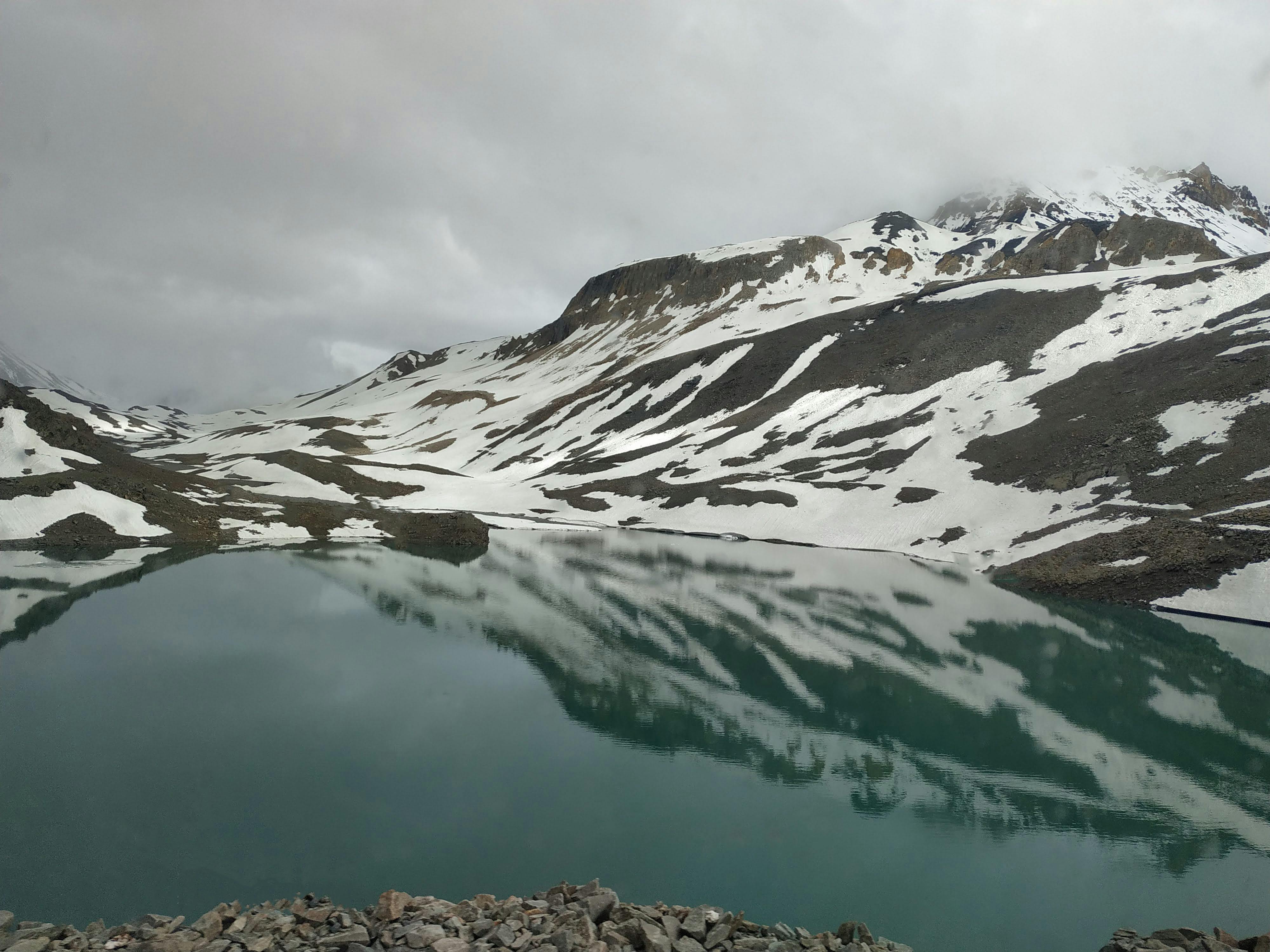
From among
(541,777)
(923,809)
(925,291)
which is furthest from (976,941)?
(925,291)

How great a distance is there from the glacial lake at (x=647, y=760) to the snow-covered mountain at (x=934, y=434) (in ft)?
38.3

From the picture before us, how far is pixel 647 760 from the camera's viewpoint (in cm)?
1622

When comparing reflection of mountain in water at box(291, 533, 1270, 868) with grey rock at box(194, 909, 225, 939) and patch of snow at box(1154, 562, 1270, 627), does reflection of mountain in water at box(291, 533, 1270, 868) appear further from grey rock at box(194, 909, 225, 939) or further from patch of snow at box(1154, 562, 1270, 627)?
grey rock at box(194, 909, 225, 939)

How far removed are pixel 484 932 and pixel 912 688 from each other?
17753 millimetres

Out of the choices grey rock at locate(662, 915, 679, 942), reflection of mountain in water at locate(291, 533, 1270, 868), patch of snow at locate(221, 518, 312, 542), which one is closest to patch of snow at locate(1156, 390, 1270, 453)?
reflection of mountain in water at locate(291, 533, 1270, 868)

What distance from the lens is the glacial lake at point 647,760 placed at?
11156mm

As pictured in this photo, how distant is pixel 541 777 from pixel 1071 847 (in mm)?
10234

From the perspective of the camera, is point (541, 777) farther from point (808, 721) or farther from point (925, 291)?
point (925, 291)

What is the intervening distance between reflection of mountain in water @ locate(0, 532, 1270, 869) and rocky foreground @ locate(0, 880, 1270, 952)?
542 cm

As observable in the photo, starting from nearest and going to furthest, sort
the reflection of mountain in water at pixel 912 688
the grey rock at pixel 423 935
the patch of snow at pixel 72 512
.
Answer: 1. the grey rock at pixel 423 935
2. the reflection of mountain in water at pixel 912 688
3. the patch of snow at pixel 72 512

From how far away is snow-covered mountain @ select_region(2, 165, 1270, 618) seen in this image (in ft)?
138

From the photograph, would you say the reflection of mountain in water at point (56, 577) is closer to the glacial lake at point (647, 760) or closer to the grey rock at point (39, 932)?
the glacial lake at point (647, 760)

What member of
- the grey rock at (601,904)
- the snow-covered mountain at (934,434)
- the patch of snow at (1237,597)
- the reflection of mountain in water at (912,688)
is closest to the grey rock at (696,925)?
the grey rock at (601,904)

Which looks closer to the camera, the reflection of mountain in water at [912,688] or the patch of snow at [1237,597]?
the reflection of mountain in water at [912,688]
